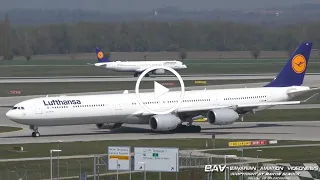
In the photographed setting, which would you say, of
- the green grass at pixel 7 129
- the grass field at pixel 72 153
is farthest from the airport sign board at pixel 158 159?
the green grass at pixel 7 129

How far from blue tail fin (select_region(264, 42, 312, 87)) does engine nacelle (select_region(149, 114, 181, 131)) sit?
1222 centimetres

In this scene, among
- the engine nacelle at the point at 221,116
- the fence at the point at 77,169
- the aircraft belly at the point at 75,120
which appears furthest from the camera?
the engine nacelle at the point at 221,116

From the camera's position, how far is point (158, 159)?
146ft

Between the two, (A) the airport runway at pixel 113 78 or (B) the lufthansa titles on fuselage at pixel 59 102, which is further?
(A) the airport runway at pixel 113 78

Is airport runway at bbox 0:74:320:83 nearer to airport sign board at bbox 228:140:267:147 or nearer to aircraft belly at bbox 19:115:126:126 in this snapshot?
aircraft belly at bbox 19:115:126:126

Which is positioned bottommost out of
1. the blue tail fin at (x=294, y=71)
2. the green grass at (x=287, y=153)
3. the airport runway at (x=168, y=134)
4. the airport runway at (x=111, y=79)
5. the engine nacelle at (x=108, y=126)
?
the green grass at (x=287, y=153)

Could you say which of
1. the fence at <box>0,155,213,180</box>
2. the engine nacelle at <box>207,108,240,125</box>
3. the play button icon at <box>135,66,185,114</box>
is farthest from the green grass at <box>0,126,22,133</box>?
the fence at <box>0,155,213,180</box>

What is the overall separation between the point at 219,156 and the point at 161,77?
9730cm

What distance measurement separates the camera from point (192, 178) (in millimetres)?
48875

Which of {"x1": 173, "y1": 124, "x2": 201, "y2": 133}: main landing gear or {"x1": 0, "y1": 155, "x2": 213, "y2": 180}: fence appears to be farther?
{"x1": 173, "y1": 124, "x2": 201, "y2": 133}: main landing gear

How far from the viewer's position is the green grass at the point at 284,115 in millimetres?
89750

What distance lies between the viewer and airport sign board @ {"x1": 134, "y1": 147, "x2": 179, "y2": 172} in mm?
44203

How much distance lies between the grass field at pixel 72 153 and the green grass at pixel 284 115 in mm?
18115

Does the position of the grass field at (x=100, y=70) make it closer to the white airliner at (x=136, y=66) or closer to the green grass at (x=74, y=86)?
the white airliner at (x=136, y=66)
